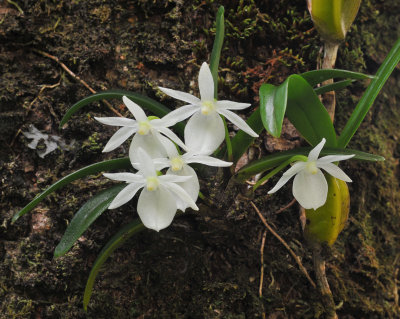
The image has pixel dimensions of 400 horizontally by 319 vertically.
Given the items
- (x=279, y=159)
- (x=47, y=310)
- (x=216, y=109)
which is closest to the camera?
(x=216, y=109)

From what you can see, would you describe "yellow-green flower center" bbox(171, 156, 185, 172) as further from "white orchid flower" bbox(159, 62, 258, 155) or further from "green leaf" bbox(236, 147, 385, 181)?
"green leaf" bbox(236, 147, 385, 181)

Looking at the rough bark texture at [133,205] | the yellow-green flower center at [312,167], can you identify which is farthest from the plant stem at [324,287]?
the yellow-green flower center at [312,167]

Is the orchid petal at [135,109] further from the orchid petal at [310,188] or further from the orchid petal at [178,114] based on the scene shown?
the orchid petal at [310,188]

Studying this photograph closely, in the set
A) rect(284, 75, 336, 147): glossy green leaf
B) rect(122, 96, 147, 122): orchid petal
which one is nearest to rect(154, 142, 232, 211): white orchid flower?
rect(122, 96, 147, 122): orchid petal

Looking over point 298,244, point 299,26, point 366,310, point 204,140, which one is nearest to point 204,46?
point 299,26

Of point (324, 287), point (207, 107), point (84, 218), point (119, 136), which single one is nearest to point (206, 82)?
point (207, 107)

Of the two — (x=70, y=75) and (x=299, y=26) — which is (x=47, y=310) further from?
(x=299, y=26)

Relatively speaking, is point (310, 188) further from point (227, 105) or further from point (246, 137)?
point (227, 105)

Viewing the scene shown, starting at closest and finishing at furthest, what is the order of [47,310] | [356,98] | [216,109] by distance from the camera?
[216,109] → [47,310] → [356,98]
